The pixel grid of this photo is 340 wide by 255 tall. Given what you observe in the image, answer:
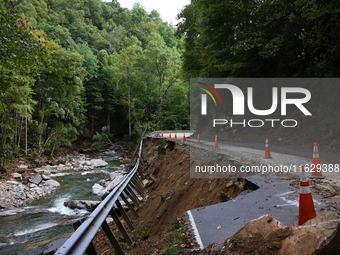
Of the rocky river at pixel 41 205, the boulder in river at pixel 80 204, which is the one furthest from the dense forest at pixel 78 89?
the boulder in river at pixel 80 204

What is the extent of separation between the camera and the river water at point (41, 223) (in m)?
7.87

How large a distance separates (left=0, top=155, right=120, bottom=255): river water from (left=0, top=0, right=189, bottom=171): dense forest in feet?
18.3

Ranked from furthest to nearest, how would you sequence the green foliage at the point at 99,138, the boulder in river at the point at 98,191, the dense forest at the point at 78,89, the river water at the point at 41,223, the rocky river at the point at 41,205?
the green foliage at the point at 99,138, the dense forest at the point at 78,89, the boulder in river at the point at 98,191, the rocky river at the point at 41,205, the river water at the point at 41,223

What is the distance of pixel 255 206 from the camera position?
4.02 metres

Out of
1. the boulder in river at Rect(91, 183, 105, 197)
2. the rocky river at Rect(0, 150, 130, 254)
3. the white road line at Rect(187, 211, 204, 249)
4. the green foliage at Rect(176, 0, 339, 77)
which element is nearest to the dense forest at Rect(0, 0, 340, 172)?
the green foliage at Rect(176, 0, 339, 77)

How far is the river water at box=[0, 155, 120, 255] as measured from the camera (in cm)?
787

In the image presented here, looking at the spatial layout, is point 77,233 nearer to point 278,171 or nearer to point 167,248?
point 167,248

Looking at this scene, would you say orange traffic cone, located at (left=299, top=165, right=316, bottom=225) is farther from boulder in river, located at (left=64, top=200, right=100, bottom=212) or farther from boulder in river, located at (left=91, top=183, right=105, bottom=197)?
boulder in river, located at (left=91, top=183, right=105, bottom=197)

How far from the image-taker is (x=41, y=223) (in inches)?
390

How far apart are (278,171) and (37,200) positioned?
13355 mm

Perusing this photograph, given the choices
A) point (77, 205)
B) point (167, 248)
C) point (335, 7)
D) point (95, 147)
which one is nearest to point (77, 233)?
point (167, 248)

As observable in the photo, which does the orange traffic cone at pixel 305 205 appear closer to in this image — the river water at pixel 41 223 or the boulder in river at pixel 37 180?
the river water at pixel 41 223

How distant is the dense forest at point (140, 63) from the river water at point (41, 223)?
18.0 feet

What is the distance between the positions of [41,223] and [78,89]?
22618 millimetres
